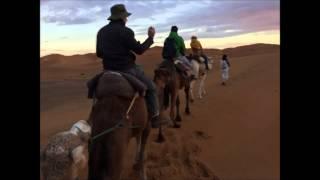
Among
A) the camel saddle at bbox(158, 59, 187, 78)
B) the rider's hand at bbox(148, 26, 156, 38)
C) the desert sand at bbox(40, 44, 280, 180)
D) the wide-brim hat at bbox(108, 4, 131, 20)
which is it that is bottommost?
the desert sand at bbox(40, 44, 280, 180)

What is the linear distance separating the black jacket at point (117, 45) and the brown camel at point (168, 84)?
3727mm

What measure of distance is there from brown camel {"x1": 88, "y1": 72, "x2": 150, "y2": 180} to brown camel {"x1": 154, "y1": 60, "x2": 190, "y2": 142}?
3734 mm

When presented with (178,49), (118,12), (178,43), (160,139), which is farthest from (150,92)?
(178,43)

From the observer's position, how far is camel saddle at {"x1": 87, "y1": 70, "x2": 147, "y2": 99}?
8.27 metres

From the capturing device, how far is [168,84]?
47.5 feet

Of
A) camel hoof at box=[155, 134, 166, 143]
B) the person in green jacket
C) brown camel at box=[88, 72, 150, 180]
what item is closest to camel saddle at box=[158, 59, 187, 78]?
the person in green jacket

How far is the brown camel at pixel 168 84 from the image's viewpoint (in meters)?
12.8

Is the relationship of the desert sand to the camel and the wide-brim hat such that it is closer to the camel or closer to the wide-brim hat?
the camel

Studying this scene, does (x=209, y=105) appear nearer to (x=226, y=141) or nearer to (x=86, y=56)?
(x=226, y=141)

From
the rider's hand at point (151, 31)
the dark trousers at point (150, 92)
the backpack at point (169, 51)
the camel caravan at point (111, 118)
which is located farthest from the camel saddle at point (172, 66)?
the rider's hand at point (151, 31)

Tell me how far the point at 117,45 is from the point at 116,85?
0.83 metres

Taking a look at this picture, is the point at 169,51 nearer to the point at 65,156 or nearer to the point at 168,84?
the point at 168,84
